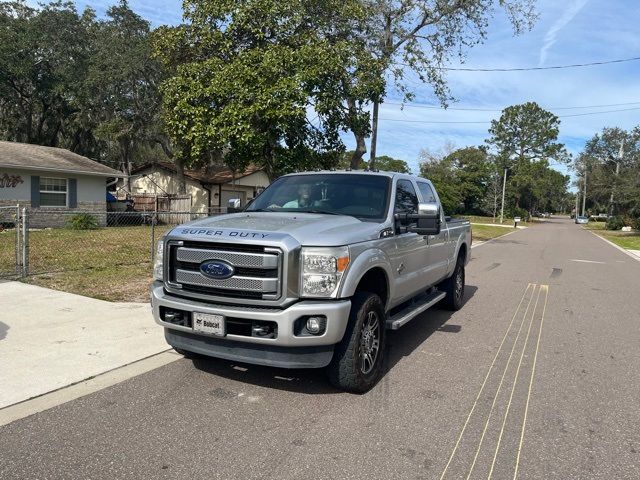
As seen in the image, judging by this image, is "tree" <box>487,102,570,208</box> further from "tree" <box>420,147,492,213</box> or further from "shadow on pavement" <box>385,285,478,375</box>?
"shadow on pavement" <box>385,285,478,375</box>

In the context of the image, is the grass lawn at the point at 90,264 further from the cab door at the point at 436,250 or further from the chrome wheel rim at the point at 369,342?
the chrome wheel rim at the point at 369,342

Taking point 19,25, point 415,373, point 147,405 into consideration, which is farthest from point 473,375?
point 19,25

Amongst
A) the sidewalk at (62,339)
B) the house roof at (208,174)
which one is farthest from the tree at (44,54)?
the sidewalk at (62,339)

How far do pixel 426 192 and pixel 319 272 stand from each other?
133 inches

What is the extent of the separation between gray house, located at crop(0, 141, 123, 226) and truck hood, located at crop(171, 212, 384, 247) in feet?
59.7

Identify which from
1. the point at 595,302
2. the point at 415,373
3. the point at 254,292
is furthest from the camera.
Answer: the point at 595,302

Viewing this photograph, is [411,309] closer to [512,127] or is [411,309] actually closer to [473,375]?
[473,375]

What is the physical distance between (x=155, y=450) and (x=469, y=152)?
78894mm

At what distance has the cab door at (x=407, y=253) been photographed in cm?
530

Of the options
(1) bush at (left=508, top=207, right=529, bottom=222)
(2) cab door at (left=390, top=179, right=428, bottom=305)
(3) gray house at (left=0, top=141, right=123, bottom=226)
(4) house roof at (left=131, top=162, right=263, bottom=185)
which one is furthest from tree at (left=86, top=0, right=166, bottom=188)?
(1) bush at (left=508, top=207, right=529, bottom=222)

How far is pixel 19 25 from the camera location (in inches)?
1208

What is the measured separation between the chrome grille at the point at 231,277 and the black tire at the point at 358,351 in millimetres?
734

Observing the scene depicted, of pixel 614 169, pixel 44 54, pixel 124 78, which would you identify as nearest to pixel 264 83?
pixel 124 78

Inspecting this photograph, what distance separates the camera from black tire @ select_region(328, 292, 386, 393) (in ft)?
14.1
